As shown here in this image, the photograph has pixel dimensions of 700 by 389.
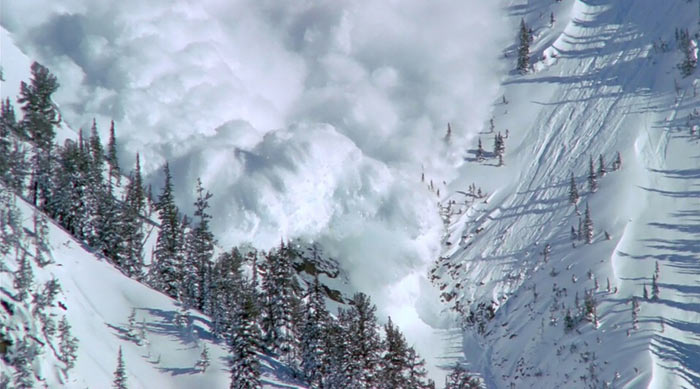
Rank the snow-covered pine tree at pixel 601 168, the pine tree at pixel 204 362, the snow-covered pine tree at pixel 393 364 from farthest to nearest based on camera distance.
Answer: the snow-covered pine tree at pixel 601 168, the pine tree at pixel 204 362, the snow-covered pine tree at pixel 393 364

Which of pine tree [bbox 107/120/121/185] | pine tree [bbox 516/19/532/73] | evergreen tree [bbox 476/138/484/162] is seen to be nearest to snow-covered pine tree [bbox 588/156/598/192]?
evergreen tree [bbox 476/138/484/162]

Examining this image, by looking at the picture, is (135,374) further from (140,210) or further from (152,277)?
(140,210)

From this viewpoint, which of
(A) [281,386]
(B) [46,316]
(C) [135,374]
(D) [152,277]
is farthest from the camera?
(D) [152,277]

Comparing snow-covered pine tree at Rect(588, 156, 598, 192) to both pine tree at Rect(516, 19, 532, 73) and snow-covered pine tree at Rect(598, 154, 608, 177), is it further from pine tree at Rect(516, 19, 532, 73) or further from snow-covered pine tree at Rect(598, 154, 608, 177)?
pine tree at Rect(516, 19, 532, 73)

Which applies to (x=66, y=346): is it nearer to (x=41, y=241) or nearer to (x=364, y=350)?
(x=41, y=241)

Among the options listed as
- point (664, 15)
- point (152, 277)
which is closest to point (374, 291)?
point (152, 277)

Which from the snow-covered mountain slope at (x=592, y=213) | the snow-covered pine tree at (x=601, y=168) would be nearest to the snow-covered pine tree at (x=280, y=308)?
the snow-covered mountain slope at (x=592, y=213)

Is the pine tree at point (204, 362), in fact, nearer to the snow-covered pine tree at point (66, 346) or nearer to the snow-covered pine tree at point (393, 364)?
the snow-covered pine tree at point (66, 346)
